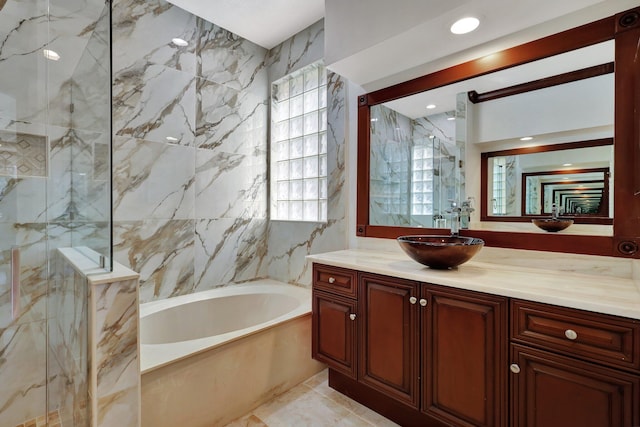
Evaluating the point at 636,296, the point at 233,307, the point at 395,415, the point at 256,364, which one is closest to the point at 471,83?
the point at 636,296

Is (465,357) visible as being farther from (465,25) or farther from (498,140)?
(465,25)

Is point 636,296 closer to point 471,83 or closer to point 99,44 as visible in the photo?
point 471,83

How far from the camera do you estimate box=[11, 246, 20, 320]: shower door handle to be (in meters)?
1.69

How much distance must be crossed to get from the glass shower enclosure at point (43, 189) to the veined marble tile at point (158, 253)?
38 cm

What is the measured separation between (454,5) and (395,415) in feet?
7.10

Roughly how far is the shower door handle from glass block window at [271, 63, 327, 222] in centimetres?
188

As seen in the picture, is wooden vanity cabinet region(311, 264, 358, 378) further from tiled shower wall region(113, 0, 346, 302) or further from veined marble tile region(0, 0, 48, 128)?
veined marble tile region(0, 0, 48, 128)

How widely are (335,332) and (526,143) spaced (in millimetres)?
1529

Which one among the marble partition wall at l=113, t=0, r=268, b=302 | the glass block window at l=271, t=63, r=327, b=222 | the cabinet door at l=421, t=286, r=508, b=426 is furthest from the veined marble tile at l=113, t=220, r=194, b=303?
the cabinet door at l=421, t=286, r=508, b=426

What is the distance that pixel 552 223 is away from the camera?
150cm

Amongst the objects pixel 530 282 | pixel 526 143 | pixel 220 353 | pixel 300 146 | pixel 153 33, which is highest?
pixel 153 33

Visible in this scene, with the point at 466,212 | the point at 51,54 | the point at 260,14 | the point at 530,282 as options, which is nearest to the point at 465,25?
the point at 466,212

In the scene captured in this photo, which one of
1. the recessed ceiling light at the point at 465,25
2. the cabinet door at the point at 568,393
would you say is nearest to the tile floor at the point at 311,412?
the cabinet door at the point at 568,393

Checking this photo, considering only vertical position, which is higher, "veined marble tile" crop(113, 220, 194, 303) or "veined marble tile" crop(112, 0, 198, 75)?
"veined marble tile" crop(112, 0, 198, 75)
